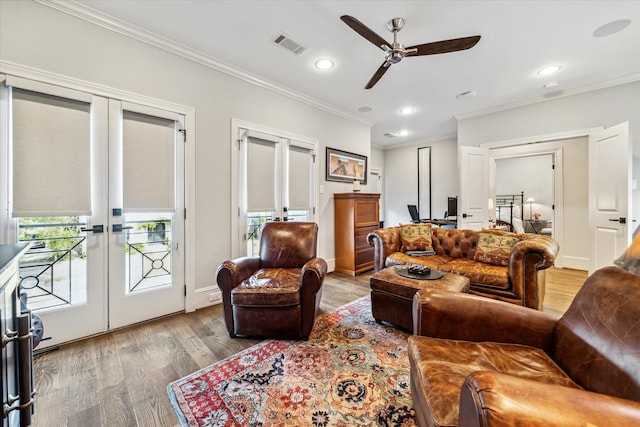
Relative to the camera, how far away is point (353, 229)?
412cm

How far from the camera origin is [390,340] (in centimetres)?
212

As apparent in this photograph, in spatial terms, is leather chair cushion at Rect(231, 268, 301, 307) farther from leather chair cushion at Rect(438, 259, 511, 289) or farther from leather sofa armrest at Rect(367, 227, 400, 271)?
leather chair cushion at Rect(438, 259, 511, 289)

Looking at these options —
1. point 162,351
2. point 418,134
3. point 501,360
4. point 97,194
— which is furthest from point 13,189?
point 418,134

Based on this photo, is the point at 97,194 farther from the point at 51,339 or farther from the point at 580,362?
the point at 580,362

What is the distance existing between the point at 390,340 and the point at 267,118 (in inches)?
119

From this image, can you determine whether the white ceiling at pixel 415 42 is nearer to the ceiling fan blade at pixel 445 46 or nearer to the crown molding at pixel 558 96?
the crown molding at pixel 558 96

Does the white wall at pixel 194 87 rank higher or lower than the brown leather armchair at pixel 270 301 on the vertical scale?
higher

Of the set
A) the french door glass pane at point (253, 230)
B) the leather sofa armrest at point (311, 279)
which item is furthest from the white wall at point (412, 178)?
the leather sofa armrest at point (311, 279)

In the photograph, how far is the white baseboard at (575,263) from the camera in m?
4.32

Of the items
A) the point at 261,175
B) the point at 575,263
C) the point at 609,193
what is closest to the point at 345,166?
the point at 261,175

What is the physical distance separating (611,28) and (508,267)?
2507 mm

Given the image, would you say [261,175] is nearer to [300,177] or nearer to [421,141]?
[300,177]

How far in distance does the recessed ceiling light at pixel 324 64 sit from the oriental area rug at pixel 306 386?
2955mm

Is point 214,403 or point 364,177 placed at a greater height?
point 364,177
